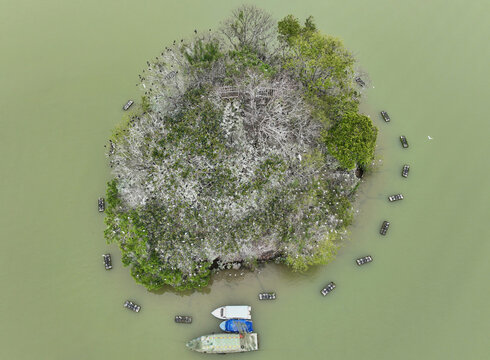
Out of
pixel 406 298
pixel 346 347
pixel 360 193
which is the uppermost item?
pixel 360 193

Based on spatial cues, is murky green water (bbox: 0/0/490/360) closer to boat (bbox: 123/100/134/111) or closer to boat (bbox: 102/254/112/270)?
boat (bbox: 102/254/112/270)

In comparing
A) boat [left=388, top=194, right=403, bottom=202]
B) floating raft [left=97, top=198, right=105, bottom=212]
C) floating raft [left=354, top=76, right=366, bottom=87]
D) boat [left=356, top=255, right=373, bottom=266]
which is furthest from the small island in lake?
boat [left=388, top=194, right=403, bottom=202]

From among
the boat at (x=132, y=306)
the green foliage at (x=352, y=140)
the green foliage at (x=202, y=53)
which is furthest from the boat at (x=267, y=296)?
the green foliage at (x=202, y=53)

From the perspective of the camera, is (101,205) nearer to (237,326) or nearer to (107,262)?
(107,262)
